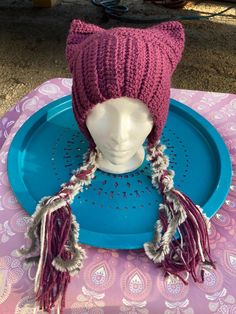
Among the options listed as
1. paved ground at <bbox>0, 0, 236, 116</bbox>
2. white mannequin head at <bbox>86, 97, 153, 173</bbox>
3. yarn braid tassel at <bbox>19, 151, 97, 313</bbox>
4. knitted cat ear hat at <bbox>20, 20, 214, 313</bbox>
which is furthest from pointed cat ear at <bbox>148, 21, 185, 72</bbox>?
paved ground at <bbox>0, 0, 236, 116</bbox>

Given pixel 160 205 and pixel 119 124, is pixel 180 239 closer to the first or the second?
pixel 160 205

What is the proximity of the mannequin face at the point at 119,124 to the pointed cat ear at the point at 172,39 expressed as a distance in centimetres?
12

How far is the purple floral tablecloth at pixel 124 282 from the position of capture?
69 centimetres

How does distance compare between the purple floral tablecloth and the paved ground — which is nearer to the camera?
the purple floral tablecloth

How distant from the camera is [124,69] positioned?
2.23 feet

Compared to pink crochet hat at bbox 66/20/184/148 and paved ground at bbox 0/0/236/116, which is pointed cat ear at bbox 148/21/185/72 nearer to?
pink crochet hat at bbox 66/20/184/148

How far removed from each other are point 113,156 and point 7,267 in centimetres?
30

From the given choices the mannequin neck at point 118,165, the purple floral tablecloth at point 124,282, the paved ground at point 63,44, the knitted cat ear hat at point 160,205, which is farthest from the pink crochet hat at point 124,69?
the paved ground at point 63,44

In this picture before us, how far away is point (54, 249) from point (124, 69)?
346 millimetres

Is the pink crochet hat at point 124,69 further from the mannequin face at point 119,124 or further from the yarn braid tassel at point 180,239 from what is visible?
the yarn braid tassel at point 180,239

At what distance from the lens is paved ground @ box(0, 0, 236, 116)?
189 centimetres

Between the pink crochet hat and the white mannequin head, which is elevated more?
the pink crochet hat

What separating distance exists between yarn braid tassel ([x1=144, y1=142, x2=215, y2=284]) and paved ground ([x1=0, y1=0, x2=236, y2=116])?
1.11 m

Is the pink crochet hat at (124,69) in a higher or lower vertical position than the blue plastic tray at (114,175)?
higher
